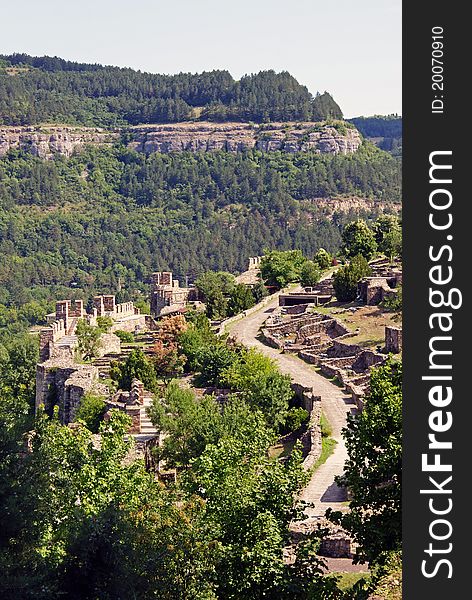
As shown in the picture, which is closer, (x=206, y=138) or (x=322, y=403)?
(x=322, y=403)

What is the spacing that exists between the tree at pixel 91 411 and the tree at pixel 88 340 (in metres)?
11.8

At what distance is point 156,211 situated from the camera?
571 ft

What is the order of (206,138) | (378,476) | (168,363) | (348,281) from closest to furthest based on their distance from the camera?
(378,476) < (168,363) < (348,281) < (206,138)

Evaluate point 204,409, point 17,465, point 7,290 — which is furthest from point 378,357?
point 7,290

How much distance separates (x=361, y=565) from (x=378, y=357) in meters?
18.1

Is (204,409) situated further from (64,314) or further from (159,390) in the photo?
(64,314)

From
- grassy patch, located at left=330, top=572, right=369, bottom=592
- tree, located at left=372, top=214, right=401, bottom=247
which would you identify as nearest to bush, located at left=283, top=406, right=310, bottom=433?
grassy patch, located at left=330, top=572, right=369, bottom=592

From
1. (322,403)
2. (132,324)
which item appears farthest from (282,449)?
(132,324)

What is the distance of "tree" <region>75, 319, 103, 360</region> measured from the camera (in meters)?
46.4

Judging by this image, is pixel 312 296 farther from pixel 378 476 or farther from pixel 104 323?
pixel 378 476

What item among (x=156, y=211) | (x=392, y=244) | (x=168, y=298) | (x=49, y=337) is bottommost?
(x=156, y=211)

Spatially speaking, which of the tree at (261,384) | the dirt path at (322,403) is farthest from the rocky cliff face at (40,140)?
the tree at (261,384)

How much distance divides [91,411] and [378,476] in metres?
16.1

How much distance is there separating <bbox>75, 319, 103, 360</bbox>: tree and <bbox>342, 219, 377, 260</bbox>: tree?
18.3m
